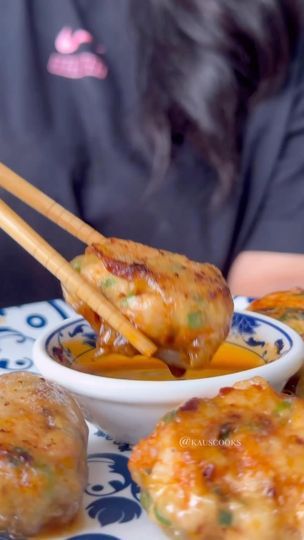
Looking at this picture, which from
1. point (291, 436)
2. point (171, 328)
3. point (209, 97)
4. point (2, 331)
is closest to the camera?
point (291, 436)

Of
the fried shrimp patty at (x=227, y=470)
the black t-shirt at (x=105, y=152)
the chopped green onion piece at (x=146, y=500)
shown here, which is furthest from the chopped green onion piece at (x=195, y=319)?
the black t-shirt at (x=105, y=152)

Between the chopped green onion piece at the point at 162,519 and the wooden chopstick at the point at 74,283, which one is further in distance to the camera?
the wooden chopstick at the point at 74,283

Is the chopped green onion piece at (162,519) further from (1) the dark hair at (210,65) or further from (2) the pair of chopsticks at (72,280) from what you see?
(1) the dark hair at (210,65)

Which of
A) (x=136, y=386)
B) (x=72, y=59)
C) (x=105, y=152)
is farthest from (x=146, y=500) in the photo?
(x=72, y=59)

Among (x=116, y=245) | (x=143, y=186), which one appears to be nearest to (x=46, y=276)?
(x=143, y=186)

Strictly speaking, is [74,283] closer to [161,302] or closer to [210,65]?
[161,302]

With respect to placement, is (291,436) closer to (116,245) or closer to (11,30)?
(116,245)
